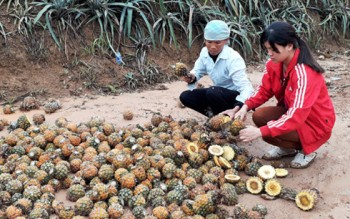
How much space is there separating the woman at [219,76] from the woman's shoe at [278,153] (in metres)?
0.52

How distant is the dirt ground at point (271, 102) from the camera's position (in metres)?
3.45

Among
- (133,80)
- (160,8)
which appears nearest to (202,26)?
(160,8)

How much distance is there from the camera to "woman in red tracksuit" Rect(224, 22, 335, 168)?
11.6ft

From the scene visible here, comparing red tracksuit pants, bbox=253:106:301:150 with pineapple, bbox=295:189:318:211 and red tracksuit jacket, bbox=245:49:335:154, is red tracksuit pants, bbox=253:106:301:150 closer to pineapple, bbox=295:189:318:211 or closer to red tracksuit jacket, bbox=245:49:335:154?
red tracksuit jacket, bbox=245:49:335:154

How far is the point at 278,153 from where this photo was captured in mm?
4176

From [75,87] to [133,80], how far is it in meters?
0.76

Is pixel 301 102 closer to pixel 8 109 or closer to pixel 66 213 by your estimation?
pixel 66 213

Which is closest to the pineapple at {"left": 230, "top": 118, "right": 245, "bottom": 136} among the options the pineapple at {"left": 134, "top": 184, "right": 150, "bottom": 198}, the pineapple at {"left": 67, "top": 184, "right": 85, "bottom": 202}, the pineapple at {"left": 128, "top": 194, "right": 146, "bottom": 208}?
the pineapple at {"left": 134, "top": 184, "right": 150, "bottom": 198}

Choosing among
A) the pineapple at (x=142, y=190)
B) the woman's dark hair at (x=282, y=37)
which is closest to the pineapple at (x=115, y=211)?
the pineapple at (x=142, y=190)

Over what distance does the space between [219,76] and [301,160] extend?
1199 mm

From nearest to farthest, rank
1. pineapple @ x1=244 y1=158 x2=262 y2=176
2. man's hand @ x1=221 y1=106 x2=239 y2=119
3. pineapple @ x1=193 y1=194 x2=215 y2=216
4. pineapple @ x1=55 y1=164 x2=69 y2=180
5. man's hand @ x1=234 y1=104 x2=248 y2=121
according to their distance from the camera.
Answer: pineapple @ x1=193 y1=194 x2=215 y2=216 → pineapple @ x1=55 y1=164 x2=69 y2=180 → pineapple @ x1=244 y1=158 x2=262 y2=176 → man's hand @ x1=234 y1=104 x2=248 y2=121 → man's hand @ x1=221 y1=106 x2=239 y2=119

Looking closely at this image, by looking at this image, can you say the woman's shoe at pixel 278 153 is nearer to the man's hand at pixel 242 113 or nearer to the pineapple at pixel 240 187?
the man's hand at pixel 242 113

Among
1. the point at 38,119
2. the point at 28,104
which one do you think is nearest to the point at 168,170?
the point at 38,119

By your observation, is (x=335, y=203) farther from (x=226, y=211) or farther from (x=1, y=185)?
(x=1, y=185)
